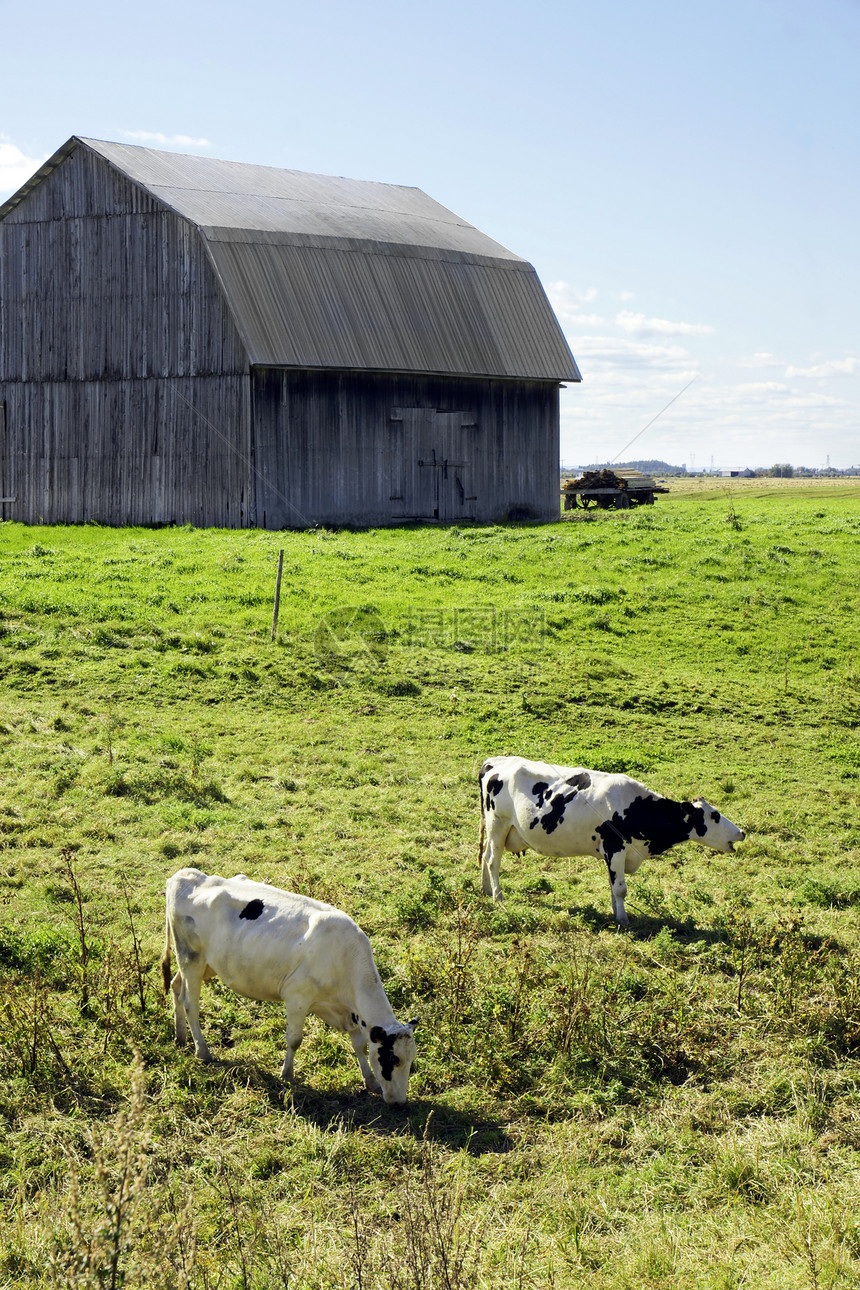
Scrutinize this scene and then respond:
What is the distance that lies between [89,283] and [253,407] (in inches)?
253

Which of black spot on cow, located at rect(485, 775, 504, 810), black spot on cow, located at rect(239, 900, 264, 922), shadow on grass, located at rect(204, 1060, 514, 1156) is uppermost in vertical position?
black spot on cow, located at rect(485, 775, 504, 810)

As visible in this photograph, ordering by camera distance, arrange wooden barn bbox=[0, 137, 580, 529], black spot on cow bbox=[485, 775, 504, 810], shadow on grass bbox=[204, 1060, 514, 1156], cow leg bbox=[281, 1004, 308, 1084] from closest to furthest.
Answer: shadow on grass bbox=[204, 1060, 514, 1156] < cow leg bbox=[281, 1004, 308, 1084] < black spot on cow bbox=[485, 775, 504, 810] < wooden barn bbox=[0, 137, 580, 529]

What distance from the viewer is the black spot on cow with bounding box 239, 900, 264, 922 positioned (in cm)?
764

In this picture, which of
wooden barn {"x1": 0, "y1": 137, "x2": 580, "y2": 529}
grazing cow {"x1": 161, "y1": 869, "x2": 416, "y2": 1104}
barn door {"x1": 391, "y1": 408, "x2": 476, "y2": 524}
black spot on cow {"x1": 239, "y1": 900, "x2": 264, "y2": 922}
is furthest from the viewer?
barn door {"x1": 391, "y1": 408, "x2": 476, "y2": 524}

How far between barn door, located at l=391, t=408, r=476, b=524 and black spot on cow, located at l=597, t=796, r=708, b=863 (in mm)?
22690

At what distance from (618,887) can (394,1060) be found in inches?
151

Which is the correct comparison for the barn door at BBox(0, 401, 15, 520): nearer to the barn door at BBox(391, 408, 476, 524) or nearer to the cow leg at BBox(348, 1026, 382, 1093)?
the barn door at BBox(391, 408, 476, 524)

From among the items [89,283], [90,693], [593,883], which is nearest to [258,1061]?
[593,883]

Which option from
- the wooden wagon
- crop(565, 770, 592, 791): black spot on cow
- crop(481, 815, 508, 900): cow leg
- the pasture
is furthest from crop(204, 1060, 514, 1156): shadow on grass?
the wooden wagon

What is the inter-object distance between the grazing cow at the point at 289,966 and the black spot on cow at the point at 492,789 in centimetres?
356

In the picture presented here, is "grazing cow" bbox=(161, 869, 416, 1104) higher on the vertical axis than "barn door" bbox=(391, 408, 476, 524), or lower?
lower

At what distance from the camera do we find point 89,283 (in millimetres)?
31281

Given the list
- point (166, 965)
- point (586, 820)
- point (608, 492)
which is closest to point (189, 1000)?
point (166, 965)

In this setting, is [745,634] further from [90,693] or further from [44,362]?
[44,362]
